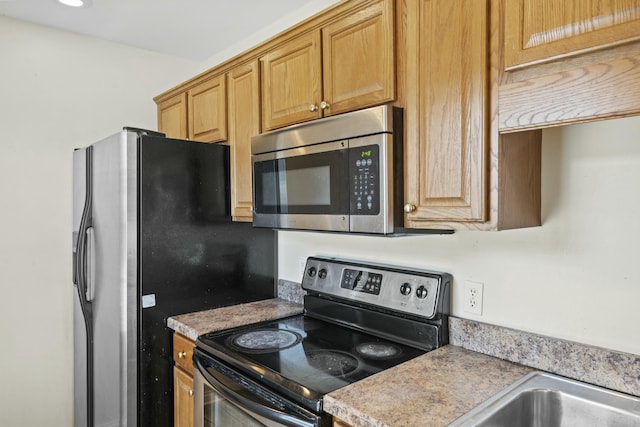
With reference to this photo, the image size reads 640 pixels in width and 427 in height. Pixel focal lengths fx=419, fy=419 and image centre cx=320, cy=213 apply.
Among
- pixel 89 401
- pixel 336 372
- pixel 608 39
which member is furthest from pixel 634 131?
pixel 89 401

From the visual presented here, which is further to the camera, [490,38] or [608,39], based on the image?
[490,38]

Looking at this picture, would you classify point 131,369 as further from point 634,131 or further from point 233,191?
point 634,131

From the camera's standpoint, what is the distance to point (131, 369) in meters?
1.78

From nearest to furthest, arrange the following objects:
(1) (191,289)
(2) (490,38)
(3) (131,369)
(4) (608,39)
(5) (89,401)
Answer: (4) (608,39) → (2) (490,38) → (3) (131,369) → (1) (191,289) → (5) (89,401)

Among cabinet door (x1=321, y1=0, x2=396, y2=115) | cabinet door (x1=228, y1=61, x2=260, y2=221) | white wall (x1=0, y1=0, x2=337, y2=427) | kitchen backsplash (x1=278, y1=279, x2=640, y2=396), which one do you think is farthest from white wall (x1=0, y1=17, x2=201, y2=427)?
kitchen backsplash (x1=278, y1=279, x2=640, y2=396)

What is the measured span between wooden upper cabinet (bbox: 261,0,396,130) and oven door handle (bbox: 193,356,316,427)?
0.99 m

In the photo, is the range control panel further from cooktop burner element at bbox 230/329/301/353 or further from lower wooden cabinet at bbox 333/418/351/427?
lower wooden cabinet at bbox 333/418/351/427

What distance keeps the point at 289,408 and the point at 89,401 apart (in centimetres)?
156

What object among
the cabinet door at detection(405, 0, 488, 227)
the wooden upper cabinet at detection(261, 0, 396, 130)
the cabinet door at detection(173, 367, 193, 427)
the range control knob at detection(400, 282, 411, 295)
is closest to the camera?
the cabinet door at detection(405, 0, 488, 227)

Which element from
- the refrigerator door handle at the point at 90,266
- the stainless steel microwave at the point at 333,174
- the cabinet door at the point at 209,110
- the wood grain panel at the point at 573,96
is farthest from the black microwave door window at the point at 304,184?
the refrigerator door handle at the point at 90,266

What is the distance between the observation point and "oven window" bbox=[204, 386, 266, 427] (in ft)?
4.55

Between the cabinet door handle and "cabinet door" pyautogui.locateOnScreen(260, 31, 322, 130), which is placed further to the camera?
"cabinet door" pyautogui.locateOnScreen(260, 31, 322, 130)

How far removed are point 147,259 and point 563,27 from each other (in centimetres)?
166

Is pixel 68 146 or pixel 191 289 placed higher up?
pixel 68 146
